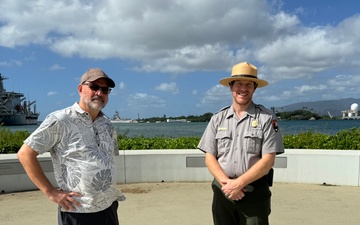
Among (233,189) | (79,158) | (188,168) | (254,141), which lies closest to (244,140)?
(254,141)

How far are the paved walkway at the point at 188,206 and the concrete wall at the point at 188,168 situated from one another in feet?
0.63

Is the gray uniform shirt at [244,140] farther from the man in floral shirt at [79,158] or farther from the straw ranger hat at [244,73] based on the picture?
the man in floral shirt at [79,158]

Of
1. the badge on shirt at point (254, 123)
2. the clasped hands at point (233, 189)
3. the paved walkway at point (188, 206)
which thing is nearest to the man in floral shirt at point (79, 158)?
the clasped hands at point (233, 189)

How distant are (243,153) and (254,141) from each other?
0.13 meters

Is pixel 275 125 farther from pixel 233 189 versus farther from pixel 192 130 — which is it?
pixel 192 130

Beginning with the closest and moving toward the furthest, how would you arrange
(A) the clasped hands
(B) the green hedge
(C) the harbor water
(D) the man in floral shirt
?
(D) the man in floral shirt → (A) the clasped hands → (B) the green hedge → (C) the harbor water

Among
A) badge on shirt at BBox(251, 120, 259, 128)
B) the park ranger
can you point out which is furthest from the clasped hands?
badge on shirt at BBox(251, 120, 259, 128)

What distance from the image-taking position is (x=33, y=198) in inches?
217

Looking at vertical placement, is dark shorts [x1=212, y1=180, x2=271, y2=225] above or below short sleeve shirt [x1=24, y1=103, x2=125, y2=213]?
below

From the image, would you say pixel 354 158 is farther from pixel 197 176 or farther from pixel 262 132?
pixel 262 132

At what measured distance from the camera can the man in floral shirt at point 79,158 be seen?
2.15 meters

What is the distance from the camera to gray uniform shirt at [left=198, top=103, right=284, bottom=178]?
2.54 m

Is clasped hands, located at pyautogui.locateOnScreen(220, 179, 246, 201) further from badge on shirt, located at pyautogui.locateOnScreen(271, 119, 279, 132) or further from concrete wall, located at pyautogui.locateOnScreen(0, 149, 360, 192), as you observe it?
concrete wall, located at pyautogui.locateOnScreen(0, 149, 360, 192)

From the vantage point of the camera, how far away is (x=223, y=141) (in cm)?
265
